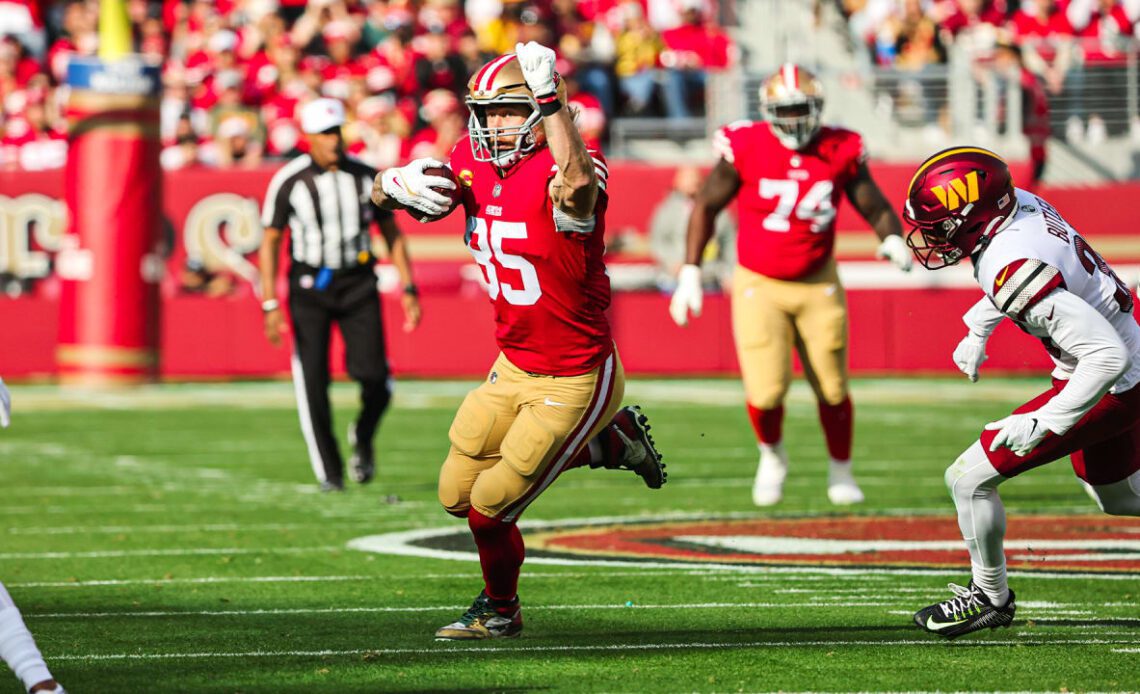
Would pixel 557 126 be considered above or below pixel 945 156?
above

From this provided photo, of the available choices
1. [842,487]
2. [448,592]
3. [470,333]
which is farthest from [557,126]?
[470,333]

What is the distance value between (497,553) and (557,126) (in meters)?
1.42

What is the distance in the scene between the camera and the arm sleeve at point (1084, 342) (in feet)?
18.7

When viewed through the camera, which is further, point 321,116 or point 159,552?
point 321,116

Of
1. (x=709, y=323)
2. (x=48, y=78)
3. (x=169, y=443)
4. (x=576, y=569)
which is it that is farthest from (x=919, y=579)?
(x=48, y=78)

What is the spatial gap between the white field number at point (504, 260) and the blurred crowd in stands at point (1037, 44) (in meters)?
14.1

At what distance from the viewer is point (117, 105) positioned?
1838 cm

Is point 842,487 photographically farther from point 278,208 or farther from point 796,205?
point 278,208

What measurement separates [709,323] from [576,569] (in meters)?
11.3

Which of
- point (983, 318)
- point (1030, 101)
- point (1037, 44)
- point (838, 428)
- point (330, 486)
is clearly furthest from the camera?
point (1037, 44)

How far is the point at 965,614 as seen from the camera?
6.09 metres

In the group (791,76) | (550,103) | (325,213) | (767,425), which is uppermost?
(550,103)

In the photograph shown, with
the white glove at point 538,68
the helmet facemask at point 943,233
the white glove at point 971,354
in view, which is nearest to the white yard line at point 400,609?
the white glove at point 971,354

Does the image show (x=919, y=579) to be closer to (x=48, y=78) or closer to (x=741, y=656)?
(x=741, y=656)
